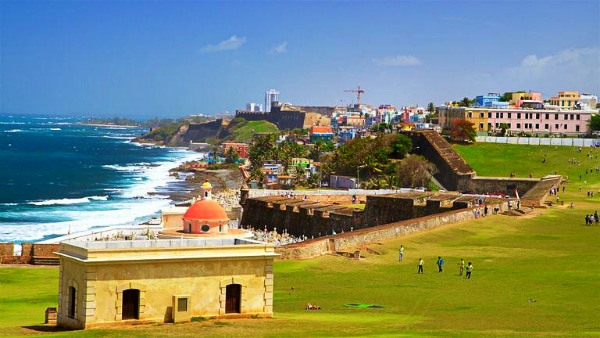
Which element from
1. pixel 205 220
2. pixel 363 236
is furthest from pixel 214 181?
pixel 205 220

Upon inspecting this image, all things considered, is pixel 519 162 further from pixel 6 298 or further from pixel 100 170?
pixel 100 170

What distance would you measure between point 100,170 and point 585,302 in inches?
4324

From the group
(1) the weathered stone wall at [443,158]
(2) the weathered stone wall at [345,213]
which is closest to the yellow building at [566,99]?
(1) the weathered stone wall at [443,158]

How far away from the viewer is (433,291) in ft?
99.2

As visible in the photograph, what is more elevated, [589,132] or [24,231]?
[589,132]

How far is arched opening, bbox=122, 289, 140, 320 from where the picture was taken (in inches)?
888

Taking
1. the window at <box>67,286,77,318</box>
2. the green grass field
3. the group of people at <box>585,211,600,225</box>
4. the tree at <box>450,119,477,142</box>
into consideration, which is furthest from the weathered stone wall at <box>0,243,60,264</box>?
the tree at <box>450,119,477,142</box>

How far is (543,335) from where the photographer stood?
70.1ft

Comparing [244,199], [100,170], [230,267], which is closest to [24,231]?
[244,199]

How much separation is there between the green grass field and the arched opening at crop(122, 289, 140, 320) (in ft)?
2.64

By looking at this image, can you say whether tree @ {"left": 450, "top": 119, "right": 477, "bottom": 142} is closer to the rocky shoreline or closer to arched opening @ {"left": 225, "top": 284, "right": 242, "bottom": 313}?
the rocky shoreline

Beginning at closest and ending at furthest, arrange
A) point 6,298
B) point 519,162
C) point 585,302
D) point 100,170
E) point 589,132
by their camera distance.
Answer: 1. point 585,302
2. point 6,298
3. point 519,162
4. point 589,132
5. point 100,170

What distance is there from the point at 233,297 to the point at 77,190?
79.2 m

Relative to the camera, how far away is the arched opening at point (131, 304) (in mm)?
22562
